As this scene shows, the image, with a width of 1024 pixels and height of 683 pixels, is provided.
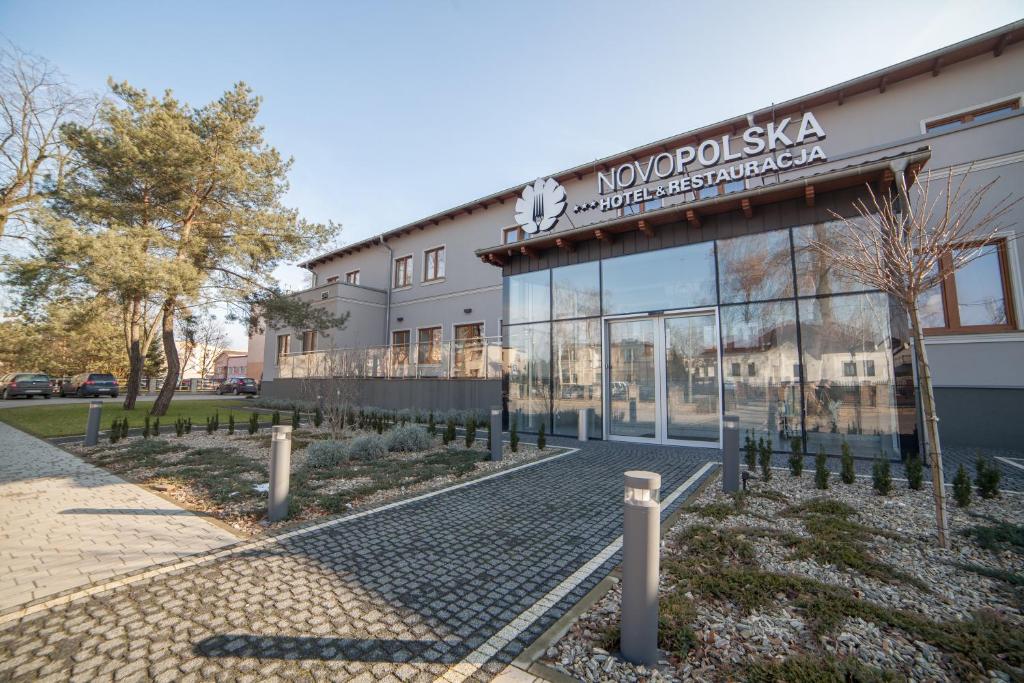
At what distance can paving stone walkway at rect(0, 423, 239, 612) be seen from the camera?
3.40 m

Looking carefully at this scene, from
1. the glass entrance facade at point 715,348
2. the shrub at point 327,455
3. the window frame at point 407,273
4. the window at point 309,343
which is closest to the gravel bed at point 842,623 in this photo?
the glass entrance facade at point 715,348

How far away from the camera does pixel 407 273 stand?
21.6 meters

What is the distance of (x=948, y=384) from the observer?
9156 mm

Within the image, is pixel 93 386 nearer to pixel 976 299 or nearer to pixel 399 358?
pixel 399 358

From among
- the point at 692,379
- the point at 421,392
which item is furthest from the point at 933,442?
the point at 421,392

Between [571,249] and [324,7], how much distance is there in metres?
7.10

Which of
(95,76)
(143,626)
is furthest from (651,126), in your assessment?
(95,76)

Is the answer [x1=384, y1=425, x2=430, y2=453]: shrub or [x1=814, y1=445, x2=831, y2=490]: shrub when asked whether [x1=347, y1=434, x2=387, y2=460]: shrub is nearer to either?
[x1=384, y1=425, x2=430, y2=453]: shrub

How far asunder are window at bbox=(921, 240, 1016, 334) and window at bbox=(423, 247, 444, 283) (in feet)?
53.4

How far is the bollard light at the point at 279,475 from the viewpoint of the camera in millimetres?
4699

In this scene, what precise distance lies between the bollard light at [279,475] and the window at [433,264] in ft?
50.4

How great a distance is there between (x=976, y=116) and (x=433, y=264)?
17797mm

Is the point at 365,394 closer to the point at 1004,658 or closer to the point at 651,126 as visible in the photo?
the point at 651,126

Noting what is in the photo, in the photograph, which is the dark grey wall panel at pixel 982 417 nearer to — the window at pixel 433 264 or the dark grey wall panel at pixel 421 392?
the dark grey wall panel at pixel 421 392
